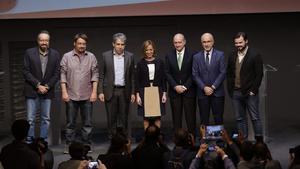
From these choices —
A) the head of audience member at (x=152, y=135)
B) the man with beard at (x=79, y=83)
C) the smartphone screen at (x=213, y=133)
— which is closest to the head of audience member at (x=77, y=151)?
the head of audience member at (x=152, y=135)

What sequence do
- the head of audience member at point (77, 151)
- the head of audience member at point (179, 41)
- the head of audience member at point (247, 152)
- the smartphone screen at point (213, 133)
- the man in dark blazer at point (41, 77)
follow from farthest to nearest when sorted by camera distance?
the head of audience member at point (179, 41) < the man in dark blazer at point (41, 77) < the smartphone screen at point (213, 133) < the head of audience member at point (77, 151) < the head of audience member at point (247, 152)

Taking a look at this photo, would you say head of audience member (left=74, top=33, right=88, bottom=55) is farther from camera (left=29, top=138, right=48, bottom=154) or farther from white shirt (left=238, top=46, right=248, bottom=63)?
camera (left=29, top=138, right=48, bottom=154)

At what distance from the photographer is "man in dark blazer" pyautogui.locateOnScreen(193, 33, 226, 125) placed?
753 centimetres

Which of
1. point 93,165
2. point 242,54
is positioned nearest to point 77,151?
point 93,165

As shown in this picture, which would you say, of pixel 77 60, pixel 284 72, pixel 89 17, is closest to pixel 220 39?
pixel 284 72

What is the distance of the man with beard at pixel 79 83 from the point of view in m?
7.53

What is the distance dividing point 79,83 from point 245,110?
6.06ft

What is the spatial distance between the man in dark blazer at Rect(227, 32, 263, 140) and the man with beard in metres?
1.50

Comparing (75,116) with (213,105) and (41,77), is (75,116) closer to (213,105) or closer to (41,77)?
(41,77)

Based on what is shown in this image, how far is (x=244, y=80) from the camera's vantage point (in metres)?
7.52

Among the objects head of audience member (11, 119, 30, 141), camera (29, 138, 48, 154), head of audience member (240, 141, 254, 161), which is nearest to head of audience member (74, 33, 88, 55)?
camera (29, 138, 48, 154)

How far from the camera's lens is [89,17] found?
9.27m

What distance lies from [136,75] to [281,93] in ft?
9.67

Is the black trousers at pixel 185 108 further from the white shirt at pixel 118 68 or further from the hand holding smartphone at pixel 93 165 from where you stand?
the hand holding smartphone at pixel 93 165
